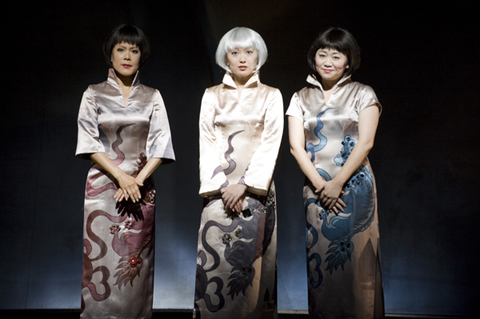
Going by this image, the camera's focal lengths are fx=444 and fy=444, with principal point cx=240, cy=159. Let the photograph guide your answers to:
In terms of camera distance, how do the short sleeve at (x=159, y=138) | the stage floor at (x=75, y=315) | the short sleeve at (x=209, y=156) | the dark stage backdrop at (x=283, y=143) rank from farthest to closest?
the dark stage backdrop at (x=283, y=143) → the stage floor at (x=75, y=315) → the short sleeve at (x=159, y=138) → the short sleeve at (x=209, y=156)

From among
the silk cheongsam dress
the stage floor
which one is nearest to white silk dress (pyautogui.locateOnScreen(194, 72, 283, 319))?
the silk cheongsam dress

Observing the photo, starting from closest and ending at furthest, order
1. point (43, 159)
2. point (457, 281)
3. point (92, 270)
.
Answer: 1. point (92, 270)
2. point (457, 281)
3. point (43, 159)

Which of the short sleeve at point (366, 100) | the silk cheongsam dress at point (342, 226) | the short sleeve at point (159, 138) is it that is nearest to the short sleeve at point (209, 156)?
the short sleeve at point (159, 138)

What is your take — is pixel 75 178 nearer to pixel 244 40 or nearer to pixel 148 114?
pixel 148 114

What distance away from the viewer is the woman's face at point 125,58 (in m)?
2.65

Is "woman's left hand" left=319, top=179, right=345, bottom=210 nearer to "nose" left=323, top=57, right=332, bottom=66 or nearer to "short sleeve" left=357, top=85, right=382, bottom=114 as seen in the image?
"short sleeve" left=357, top=85, right=382, bottom=114

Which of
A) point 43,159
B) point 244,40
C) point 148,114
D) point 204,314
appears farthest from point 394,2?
point 43,159

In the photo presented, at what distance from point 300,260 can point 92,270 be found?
1.71m

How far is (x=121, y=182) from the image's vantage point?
2.49 metres

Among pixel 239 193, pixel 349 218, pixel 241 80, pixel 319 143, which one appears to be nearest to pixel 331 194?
pixel 349 218

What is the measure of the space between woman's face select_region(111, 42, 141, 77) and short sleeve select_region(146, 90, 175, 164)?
0.81ft

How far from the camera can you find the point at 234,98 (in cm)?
254

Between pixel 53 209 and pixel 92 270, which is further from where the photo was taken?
pixel 53 209

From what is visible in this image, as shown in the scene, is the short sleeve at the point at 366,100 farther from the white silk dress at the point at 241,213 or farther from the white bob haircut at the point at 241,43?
the white bob haircut at the point at 241,43
